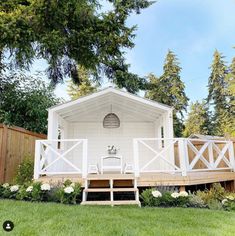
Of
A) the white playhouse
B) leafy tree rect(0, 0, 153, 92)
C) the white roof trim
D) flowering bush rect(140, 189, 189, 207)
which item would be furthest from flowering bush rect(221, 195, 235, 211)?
leafy tree rect(0, 0, 153, 92)

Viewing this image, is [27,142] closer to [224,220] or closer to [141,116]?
[141,116]

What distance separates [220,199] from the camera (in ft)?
19.4

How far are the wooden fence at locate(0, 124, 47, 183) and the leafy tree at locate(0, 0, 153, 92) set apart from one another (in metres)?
2.03

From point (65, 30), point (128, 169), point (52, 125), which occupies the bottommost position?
point (128, 169)

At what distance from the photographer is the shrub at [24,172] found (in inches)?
260

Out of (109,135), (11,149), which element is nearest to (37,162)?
(11,149)

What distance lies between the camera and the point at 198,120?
24.0 metres

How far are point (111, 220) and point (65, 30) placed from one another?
18.0 feet

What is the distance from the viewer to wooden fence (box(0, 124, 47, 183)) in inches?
257

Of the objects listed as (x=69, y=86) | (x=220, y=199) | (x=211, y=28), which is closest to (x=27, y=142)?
(x=220, y=199)

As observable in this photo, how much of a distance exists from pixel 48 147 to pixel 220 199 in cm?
452

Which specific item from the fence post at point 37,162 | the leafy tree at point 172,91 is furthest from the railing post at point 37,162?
the leafy tree at point 172,91

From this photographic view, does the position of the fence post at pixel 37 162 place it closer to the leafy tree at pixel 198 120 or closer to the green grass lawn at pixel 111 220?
the green grass lawn at pixel 111 220

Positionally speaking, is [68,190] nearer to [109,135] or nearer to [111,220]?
[111,220]
